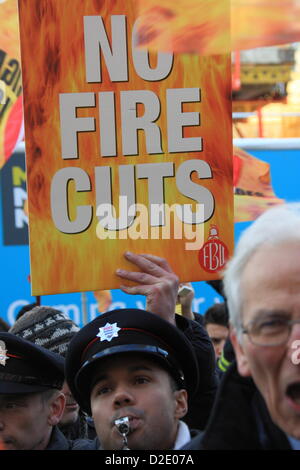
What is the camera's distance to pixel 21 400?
2318mm

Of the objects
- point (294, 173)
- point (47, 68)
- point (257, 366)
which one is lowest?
point (294, 173)

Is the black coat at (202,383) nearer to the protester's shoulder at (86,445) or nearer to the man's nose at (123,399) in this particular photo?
the protester's shoulder at (86,445)

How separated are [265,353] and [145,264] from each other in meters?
1.12

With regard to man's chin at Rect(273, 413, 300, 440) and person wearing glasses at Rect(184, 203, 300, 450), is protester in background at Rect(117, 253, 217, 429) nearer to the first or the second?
person wearing glasses at Rect(184, 203, 300, 450)

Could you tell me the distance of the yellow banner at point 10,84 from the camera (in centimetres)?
603

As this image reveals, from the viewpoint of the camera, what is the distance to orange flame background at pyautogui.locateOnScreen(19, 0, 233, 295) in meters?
2.51

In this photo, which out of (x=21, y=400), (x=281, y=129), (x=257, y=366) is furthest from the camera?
(x=281, y=129)

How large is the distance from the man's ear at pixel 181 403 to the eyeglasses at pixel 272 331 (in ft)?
2.43

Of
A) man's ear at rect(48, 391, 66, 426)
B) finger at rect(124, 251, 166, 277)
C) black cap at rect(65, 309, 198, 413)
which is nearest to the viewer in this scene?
black cap at rect(65, 309, 198, 413)

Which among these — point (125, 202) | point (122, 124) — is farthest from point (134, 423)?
point (122, 124)

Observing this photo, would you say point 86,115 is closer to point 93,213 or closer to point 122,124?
point 122,124

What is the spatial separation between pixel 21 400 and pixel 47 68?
1.04m

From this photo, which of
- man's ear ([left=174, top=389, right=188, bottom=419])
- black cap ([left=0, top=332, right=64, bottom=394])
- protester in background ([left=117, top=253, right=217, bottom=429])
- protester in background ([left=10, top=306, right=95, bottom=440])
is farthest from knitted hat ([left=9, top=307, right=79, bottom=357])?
Answer: man's ear ([left=174, top=389, right=188, bottom=419])

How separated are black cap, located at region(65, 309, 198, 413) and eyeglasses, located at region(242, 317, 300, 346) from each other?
703mm
